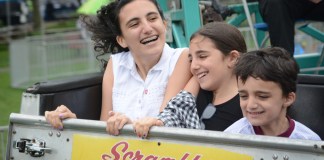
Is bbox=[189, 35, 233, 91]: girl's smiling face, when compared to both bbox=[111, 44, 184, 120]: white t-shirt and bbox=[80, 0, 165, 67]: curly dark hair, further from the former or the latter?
bbox=[80, 0, 165, 67]: curly dark hair

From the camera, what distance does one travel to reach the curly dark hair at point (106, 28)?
345cm

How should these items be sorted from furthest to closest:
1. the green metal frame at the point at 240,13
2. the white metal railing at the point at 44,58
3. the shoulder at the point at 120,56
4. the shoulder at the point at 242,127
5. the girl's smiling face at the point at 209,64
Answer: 1. the white metal railing at the point at 44,58
2. the green metal frame at the point at 240,13
3. the shoulder at the point at 120,56
4. the girl's smiling face at the point at 209,64
5. the shoulder at the point at 242,127

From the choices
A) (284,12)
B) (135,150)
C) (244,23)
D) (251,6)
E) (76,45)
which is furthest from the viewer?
(76,45)

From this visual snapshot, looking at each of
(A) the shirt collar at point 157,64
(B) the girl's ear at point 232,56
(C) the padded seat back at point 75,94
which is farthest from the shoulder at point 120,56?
(B) the girl's ear at point 232,56

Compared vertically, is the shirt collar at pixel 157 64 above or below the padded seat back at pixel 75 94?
above

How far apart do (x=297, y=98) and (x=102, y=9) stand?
44.6 inches

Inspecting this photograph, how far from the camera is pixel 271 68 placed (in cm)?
248

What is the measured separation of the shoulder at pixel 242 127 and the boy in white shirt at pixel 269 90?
3 cm

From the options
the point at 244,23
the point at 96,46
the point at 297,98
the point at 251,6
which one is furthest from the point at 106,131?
the point at 244,23

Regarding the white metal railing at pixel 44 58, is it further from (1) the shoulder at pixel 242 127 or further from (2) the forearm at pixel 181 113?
(1) the shoulder at pixel 242 127

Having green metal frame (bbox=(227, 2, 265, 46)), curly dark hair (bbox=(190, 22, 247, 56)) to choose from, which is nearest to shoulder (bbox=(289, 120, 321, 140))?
curly dark hair (bbox=(190, 22, 247, 56))

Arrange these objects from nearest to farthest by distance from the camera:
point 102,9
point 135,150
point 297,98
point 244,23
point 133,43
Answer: point 135,150
point 297,98
point 133,43
point 102,9
point 244,23

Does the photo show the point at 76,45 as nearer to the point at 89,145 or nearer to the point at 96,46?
the point at 96,46

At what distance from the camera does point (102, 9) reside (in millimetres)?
3551
